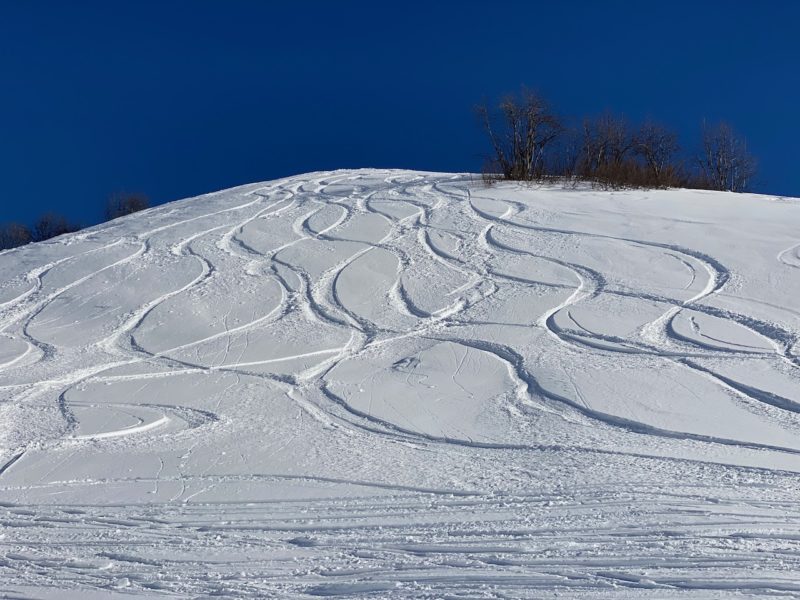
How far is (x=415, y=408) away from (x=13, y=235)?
27381 millimetres

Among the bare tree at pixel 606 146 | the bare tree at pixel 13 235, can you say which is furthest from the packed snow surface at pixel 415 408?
the bare tree at pixel 13 235

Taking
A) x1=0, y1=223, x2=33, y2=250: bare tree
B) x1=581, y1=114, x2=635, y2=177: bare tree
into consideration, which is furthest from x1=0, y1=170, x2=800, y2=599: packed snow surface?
x1=0, y1=223, x2=33, y2=250: bare tree

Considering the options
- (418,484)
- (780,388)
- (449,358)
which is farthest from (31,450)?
(780,388)

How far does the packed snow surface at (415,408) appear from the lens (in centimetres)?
386

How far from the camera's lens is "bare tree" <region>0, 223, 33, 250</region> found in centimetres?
2797

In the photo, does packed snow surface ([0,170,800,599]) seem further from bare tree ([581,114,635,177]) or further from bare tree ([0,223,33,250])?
bare tree ([0,223,33,250])

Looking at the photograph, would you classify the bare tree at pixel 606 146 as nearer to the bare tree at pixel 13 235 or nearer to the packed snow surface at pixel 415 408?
the packed snow surface at pixel 415 408

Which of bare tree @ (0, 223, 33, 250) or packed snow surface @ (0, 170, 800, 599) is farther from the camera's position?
bare tree @ (0, 223, 33, 250)

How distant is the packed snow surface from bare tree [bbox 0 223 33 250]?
16182mm

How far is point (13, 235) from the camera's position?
29.3 metres

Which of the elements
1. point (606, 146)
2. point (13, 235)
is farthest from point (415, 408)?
point (13, 235)

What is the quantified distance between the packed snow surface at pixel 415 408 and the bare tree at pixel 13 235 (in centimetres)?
1618

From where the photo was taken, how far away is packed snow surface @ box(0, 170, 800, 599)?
3.86 meters

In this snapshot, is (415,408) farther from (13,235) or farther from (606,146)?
(13,235)
